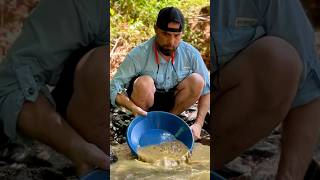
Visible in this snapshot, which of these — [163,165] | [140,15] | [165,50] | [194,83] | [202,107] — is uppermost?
[140,15]

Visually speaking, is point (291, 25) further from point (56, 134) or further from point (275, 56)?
point (56, 134)

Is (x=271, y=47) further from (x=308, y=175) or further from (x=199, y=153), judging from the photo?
(x=199, y=153)

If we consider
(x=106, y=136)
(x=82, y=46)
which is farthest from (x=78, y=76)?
(x=106, y=136)

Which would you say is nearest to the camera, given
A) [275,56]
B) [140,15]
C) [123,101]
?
[275,56]

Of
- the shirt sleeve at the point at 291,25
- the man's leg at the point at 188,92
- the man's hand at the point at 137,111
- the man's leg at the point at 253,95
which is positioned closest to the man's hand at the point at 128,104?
the man's hand at the point at 137,111

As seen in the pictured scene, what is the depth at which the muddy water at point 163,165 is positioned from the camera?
2.08m

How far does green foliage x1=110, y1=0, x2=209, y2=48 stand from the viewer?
2285 millimetres

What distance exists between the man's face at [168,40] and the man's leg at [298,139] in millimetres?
664

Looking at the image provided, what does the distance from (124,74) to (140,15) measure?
39 centimetres

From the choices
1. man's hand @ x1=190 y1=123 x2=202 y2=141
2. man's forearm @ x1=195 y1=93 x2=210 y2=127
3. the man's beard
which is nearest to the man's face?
the man's beard

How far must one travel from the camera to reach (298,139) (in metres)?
1.79

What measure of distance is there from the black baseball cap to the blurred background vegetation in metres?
0.08

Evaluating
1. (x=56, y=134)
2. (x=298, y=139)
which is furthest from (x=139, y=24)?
(x=298, y=139)

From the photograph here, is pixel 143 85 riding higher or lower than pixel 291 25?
lower
